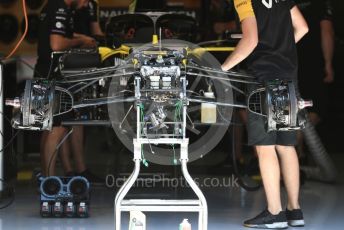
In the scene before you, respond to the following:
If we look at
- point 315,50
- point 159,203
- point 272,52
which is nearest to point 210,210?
point 272,52

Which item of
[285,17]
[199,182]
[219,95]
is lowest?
[199,182]

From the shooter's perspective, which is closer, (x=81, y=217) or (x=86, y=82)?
(x=86, y=82)

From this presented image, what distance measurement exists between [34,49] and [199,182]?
4.13 metres

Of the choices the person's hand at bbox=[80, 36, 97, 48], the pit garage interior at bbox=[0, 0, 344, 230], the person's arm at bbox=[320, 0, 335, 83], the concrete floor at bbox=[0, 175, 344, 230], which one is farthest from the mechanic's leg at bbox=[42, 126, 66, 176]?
the person's arm at bbox=[320, 0, 335, 83]

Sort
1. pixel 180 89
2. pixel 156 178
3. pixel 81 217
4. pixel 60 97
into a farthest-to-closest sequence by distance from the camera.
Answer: pixel 156 178 → pixel 81 217 → pixel 60 97 → pixel 180 89

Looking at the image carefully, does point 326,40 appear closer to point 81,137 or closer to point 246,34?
point 81,137

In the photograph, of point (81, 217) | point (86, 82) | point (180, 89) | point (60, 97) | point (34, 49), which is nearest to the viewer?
point (180, 89)

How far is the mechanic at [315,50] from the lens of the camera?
890cm

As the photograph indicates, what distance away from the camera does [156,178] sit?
8781mm

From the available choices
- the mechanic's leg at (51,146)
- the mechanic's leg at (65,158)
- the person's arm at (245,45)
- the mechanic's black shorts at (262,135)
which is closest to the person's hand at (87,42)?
the mechanic's leg at (51,146)

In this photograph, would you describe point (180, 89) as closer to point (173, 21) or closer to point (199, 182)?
point (173, 21)

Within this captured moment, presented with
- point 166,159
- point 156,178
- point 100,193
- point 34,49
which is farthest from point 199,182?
point 34,49

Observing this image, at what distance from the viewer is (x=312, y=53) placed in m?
8.95

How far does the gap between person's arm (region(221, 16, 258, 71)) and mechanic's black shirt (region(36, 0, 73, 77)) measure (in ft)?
6.68
